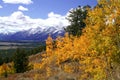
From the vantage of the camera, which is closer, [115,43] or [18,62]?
[115,43]

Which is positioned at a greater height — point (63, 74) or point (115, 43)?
point (115, 43)

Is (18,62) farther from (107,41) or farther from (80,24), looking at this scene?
(107,41)

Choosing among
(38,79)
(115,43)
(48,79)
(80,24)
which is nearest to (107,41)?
(115,43)

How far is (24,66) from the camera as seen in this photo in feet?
301

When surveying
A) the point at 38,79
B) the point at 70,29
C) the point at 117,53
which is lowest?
the point at 38,79

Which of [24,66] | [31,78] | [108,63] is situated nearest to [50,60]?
[24,66]

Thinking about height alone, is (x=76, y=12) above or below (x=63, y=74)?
above

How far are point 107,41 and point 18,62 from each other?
65.9 m

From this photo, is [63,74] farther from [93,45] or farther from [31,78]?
[93,45]

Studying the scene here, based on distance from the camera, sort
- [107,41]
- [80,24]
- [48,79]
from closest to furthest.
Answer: [107,41]
[48,79]
[80,24]

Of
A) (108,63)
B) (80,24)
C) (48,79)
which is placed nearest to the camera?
(108,63)

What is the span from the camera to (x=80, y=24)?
10506cm

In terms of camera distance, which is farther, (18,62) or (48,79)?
(18,62)

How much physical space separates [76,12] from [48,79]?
5356 centimetres
